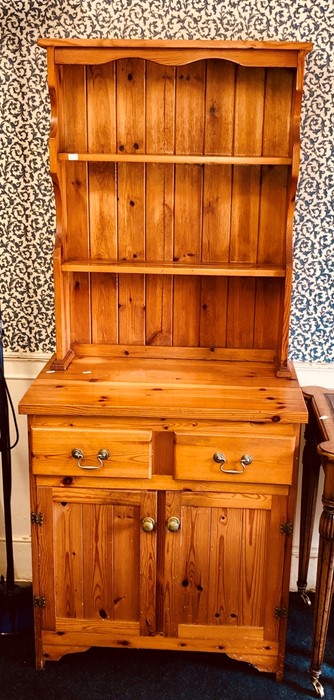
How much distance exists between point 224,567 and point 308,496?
526 millimetres

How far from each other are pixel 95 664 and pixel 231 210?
166 centimetres

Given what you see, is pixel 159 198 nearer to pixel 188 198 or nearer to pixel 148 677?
pixel 188 198

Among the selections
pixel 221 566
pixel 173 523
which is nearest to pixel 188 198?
pixel 173 523

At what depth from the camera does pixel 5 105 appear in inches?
100

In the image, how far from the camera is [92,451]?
7.27 feet

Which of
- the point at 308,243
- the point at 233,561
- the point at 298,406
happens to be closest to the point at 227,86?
the point at 308,243

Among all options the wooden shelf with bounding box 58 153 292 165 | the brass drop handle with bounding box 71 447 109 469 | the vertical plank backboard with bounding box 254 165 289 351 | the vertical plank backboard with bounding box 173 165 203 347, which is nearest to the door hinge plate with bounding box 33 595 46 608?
the brass drop handle with bounding box 71 447 109 469

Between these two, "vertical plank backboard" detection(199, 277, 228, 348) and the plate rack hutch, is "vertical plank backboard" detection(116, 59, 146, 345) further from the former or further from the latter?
"vertical plank backboard" detection(199, 277, 228, 348)

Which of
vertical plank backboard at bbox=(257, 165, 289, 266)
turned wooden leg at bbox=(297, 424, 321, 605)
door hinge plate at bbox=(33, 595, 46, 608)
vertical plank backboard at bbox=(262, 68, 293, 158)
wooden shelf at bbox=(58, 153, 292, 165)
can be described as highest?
vertical plank backboard at bbox=(262, 68, 293, 158)

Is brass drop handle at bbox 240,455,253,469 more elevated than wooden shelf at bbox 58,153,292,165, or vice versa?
wooden shelf at bbox 58,153,292,165

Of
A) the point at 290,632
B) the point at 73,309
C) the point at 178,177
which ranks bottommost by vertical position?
the point at 290,632

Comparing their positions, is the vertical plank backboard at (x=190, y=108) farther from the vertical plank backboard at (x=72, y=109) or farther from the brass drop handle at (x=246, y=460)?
the brass drop handle at (x=246, y=460)

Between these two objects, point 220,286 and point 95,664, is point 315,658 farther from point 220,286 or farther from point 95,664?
point 220,286

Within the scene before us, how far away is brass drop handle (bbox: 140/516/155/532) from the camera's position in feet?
7.41
